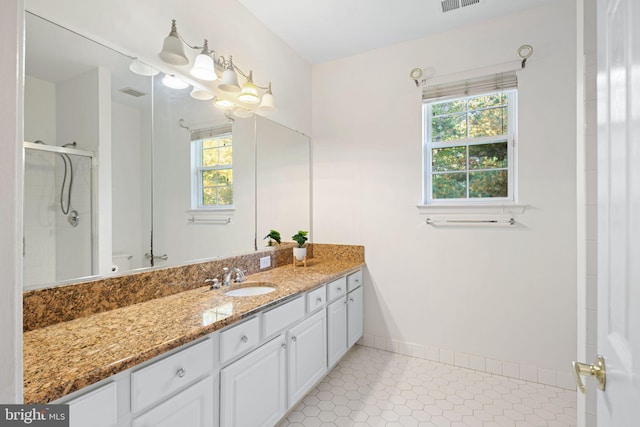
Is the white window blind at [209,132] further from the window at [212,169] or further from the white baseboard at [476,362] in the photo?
the white baseboard at [476,362]

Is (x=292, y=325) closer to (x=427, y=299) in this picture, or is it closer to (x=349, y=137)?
(x=427, y=299)

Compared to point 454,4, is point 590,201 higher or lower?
lower

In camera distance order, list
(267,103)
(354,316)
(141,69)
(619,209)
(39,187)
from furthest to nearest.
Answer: (354,316)
(267,103)
(141,69)
(39,187)
(619,209)

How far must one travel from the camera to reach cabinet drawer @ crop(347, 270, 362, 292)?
266 centimetres

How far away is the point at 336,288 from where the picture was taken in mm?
2422

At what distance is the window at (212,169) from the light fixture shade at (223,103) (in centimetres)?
15

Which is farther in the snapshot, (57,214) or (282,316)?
(282,316)

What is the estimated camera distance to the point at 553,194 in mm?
2271

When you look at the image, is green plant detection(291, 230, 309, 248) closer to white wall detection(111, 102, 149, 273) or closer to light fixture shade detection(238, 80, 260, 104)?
light fixture shade detection(238, 80, 260, 104)

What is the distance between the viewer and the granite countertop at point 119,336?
33.4 inches

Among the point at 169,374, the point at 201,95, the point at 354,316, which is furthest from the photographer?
the point at 354,316

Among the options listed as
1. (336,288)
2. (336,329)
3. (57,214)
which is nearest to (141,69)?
(57,214)

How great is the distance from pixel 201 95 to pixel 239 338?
1.52 m

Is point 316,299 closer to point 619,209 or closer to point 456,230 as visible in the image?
point 456,230
